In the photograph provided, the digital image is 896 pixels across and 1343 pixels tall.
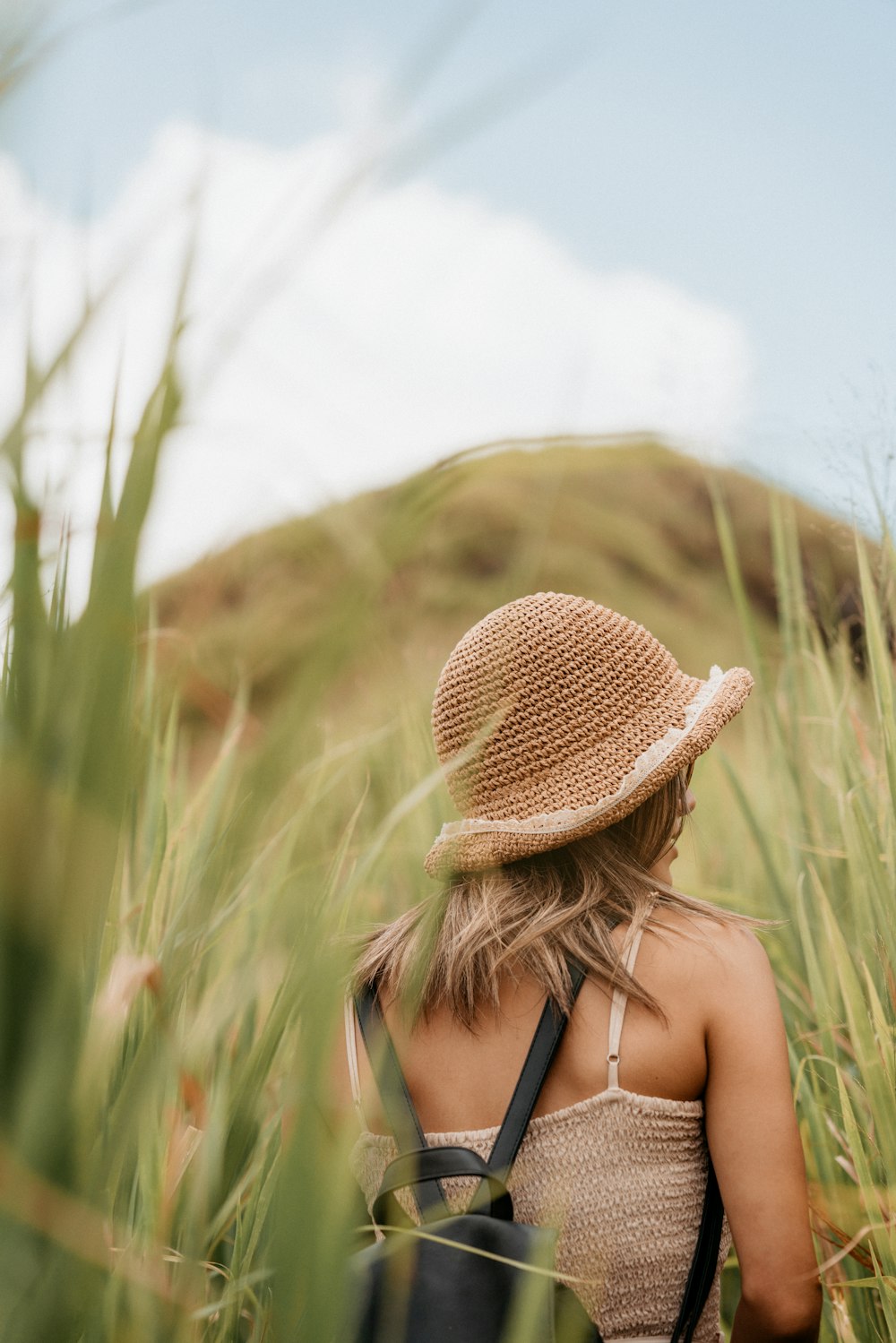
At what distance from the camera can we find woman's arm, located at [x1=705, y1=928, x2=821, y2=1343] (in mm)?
1167

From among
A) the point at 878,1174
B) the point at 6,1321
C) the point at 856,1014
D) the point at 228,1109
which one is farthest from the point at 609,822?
the point at 6,1321

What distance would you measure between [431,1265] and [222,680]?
0.55 meters

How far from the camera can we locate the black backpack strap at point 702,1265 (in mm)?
1225

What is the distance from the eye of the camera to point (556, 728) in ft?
4.31

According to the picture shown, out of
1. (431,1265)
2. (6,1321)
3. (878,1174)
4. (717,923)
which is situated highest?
(6,1321)

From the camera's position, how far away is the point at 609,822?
1.30 m

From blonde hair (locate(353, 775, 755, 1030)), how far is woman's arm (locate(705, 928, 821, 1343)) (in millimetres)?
83

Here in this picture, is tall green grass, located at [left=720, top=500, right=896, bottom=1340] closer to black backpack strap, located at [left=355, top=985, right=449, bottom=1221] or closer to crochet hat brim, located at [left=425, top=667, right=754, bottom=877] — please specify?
crochet hat brim, located at [left=425, top=667, right=754, bottom=877]

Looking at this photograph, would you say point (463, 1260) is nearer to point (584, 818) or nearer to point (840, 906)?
point (584, 818)

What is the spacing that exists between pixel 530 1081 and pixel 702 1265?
32 centimetres

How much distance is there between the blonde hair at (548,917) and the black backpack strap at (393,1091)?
0.03 metres

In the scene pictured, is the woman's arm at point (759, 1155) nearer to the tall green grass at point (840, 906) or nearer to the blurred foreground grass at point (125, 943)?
the tall green grass at point (840, 906)

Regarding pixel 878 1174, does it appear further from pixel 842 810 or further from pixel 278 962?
pixel 278 962

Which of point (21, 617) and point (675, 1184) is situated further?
point (675, 1184)
